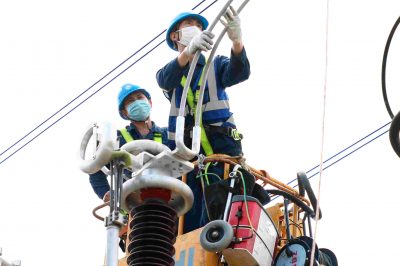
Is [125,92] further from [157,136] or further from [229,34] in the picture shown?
[229,34]

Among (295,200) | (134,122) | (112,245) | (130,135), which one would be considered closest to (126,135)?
(130,135)

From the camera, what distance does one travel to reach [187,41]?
302 inches

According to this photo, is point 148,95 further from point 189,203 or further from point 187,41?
point 189,203

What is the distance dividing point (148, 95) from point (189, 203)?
326 centimetres

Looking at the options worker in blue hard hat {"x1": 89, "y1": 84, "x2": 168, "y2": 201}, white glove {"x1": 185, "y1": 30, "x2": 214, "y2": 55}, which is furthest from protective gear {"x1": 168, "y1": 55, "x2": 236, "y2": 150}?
white glove {"x1": 185, "y1": 30, "x2": 214, "y2": 55}

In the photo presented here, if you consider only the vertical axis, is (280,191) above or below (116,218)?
above

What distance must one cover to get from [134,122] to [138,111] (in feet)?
0.36

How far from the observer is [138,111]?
26.4 ft

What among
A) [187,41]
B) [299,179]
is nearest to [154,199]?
[299,179]

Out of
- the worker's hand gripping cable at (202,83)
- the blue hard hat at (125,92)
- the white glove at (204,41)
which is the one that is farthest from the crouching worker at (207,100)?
the white glove at (204,41)

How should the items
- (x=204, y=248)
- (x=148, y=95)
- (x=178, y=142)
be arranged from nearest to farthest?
(x=178, y=142), (x=204, y=248), (x=148, y=95)

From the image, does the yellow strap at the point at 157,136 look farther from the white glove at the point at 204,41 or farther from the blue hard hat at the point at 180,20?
the white glove at the point at 204,41

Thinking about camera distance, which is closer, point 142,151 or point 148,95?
point 142,151

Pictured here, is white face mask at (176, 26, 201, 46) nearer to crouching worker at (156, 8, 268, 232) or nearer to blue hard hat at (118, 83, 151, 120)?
crouching worker at (156, 8, 268, 232)
